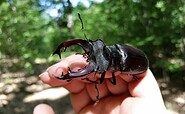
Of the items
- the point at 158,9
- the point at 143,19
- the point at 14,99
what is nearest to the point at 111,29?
the point at 143,19

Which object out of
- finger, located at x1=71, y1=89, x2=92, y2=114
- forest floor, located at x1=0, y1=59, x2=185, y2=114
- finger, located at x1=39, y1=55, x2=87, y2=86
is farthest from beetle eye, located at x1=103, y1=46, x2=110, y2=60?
forest floor, located at x1=0, y1=59, x2=185, y2=114

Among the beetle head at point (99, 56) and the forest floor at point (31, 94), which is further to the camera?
the forest floor at point (31, 94)

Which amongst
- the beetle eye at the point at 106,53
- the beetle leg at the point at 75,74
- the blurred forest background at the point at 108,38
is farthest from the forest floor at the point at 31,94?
the beetle leg at the point at 75,74

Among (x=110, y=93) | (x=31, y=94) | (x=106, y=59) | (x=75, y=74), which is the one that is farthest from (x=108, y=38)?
(x=75, y=74)

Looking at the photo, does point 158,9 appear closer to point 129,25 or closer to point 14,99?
point 129,25

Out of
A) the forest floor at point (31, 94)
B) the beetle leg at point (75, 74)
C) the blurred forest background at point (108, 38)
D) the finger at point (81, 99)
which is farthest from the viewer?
the blurred forest background at point (108, 38)

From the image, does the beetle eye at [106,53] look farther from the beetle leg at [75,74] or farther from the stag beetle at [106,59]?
the beetle leg at [75,74]

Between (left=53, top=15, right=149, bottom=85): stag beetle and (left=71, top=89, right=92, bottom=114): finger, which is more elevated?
(left=53, top=15, right=149, bottom=85): stag beetle

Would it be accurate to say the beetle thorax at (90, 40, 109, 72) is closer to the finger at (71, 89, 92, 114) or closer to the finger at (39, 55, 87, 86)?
the finger at (39, 55, 87, 86)
